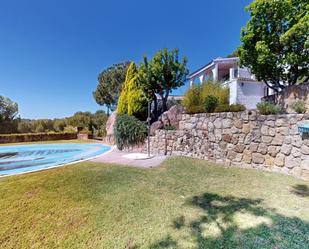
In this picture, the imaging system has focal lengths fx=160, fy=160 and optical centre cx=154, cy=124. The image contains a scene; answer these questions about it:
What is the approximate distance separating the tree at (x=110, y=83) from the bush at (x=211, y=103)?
17041mm

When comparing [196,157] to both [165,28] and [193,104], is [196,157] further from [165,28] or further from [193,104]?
[165,28]

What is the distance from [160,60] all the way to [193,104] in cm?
400

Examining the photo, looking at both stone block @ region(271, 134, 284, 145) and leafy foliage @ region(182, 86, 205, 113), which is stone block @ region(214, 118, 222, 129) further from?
stone block @ region(271, 134, 284, 145)

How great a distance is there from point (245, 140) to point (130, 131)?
6069 millimetres

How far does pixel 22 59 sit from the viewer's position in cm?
1304

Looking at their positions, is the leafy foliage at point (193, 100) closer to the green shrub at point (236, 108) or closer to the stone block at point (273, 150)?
the green shrub at point (236, 108)

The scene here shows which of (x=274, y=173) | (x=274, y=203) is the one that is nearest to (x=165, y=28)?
(x=274, y=173)

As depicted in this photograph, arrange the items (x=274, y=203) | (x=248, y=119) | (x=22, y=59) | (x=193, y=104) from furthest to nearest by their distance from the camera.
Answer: (x=22, y=59) → (x=193, y=104) → (x=248, y=119) → (x=274, y=203)

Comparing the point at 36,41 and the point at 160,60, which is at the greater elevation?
the point at 36,41

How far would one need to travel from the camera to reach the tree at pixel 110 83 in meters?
22.1

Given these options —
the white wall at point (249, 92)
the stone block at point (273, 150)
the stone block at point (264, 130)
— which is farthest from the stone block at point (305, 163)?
the white wall at point (249, 92)

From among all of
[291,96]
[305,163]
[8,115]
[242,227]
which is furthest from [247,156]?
[8,115]

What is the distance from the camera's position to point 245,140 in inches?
233

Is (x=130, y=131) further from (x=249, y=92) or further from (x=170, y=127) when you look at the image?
(x=249, y=92)
